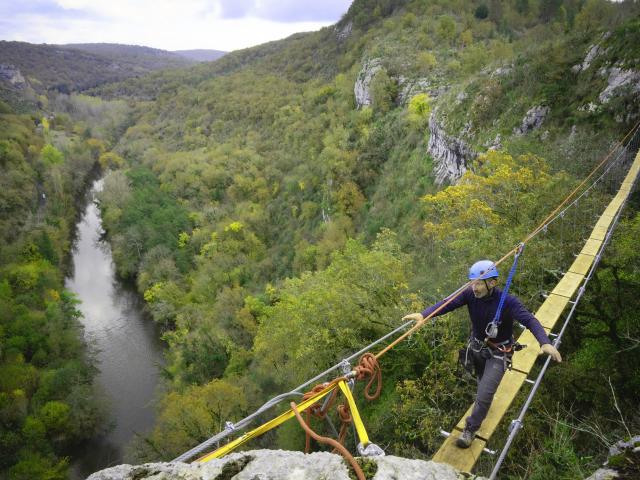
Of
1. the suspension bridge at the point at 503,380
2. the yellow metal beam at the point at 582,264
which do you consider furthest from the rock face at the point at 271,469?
the yellow metal beam at the point at 582,264

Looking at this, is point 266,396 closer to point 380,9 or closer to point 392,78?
point 392,78

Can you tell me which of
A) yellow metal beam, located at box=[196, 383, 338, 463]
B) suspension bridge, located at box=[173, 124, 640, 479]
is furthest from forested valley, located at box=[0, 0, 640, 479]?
yellow metal beam, located at box=[196, 383, 338, 463]

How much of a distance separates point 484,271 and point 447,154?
26027mm

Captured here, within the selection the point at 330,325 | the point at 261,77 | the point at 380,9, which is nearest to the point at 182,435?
the point at 330,325

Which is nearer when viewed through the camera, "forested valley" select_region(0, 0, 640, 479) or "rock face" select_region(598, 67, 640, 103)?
"forested valley" select_region(0, 0, 640, 479)

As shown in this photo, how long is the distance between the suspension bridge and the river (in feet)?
84.9

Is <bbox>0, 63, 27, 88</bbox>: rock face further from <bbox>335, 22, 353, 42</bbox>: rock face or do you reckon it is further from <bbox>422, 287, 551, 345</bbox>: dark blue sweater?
<bbox>422, 287, 551, 345</bbox>: dark blue sweater

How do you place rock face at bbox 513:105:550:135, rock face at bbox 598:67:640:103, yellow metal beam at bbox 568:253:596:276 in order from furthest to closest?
rock face at bbox 513:105:550:135, rock face at bbox 598:67:640:103, yellow metal beam at bbox 568:253:596:276

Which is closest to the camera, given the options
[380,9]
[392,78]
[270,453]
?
[270,453]

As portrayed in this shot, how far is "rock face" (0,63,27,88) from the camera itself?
180 metres

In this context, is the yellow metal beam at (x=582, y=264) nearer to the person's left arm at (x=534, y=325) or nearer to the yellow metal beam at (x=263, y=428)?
the person's left arm at (x=534, y=325)

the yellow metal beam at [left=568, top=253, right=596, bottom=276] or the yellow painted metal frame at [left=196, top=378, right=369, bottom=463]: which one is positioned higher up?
the yellow painted metal frame at [left=196, top=378, right=369, bottom=463]

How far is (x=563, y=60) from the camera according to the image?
22172 mm

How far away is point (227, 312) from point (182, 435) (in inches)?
703
